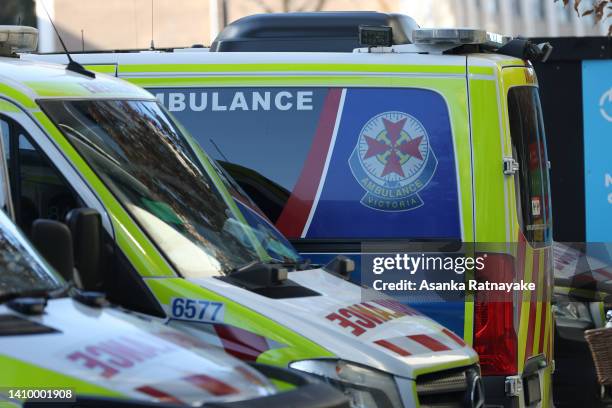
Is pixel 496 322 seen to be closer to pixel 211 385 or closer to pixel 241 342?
pixel 241 342

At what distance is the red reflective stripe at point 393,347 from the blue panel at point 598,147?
25.1ft

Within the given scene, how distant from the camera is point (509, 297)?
6.73 meters

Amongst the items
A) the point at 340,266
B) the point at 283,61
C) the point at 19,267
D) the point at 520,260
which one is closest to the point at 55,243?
the point at 19,267

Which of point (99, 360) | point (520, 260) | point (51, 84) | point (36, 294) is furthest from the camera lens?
point (520, 260)

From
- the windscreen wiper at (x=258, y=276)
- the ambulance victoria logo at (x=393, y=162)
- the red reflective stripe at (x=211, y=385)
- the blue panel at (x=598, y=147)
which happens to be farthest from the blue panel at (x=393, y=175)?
the blue panel at (x=598, y=147)

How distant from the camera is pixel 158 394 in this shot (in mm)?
3652

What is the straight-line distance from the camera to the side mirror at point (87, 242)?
494 cm

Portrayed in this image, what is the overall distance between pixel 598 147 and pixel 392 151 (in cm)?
663

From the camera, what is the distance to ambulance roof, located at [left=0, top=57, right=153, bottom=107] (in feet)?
18.2

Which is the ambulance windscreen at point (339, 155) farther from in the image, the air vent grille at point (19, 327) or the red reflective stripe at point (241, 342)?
the air vent grille at point (19, 327)

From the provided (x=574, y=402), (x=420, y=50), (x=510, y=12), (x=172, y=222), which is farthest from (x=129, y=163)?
(x=510, y=12)

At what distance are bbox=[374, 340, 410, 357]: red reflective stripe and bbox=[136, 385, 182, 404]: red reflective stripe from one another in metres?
1.78

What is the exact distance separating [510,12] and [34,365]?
11777mm

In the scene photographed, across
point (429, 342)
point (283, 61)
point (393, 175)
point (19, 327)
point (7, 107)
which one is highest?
point (283, 61)
